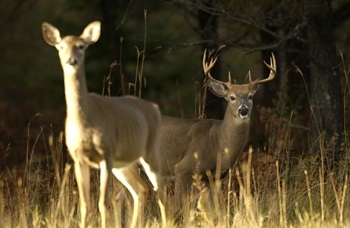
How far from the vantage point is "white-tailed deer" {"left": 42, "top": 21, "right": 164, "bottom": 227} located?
642 cm

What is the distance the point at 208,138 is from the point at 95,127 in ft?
13.0

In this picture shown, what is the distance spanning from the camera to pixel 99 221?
24.3 ft

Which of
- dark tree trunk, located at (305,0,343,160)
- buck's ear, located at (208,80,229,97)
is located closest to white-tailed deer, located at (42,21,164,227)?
buck's ear, located at (208,80,229,97)

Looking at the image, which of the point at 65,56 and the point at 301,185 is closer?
the point at 65,56

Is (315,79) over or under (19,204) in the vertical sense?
over

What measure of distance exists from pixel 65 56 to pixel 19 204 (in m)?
2.52

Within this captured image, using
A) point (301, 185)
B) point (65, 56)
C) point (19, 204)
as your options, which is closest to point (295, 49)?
point (301, 185)

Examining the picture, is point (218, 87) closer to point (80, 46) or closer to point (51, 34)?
point (51, 34)

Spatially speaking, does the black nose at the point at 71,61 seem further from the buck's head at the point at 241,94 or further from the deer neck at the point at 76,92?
the buck's head at the point at 241,94

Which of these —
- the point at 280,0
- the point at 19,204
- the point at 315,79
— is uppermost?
the point at 280,0

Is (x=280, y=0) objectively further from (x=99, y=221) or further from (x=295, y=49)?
(x=99, y=221)

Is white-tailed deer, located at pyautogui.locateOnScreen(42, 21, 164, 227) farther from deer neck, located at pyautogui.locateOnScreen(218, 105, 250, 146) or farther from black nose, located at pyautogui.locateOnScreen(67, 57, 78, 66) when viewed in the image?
deer neck, located at pyautogui.locateOnScreen(218, 105, 250, 146)

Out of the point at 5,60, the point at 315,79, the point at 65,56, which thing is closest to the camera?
the point at 65,56

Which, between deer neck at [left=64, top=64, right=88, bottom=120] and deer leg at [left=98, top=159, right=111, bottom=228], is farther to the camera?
deer leg at [left=98, top=159, right=111, bottom=228]
